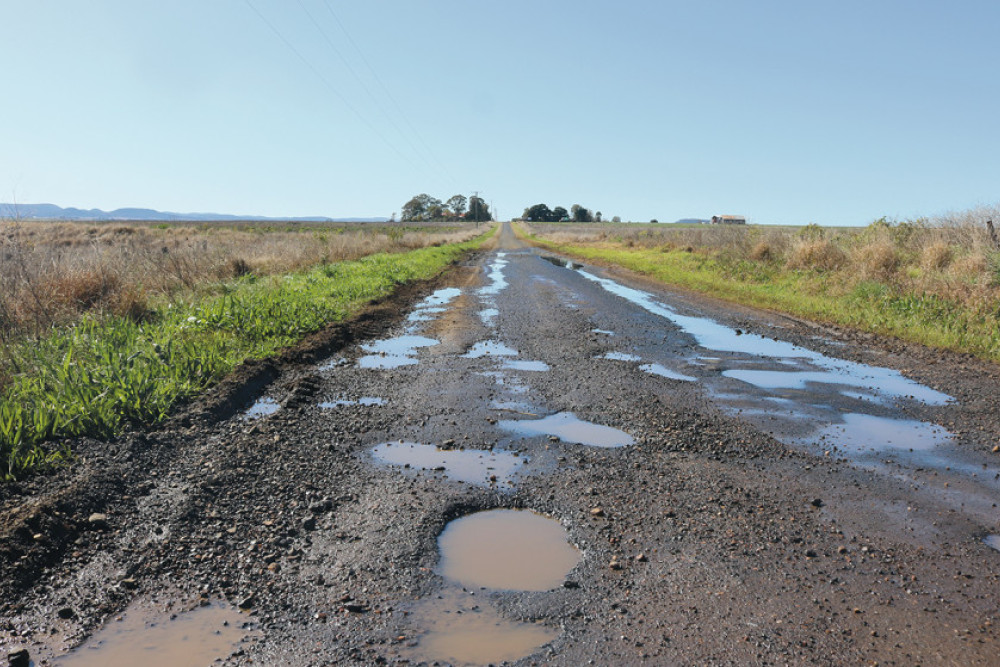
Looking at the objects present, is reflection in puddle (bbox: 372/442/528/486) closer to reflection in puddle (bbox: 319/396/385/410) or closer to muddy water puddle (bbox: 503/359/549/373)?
reflection in puddle (bbox: 319/396/385/410)

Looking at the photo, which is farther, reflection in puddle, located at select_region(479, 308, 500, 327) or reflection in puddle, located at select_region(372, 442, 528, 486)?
reflection in puddle, located at select_region(479, 308, 500, 327)

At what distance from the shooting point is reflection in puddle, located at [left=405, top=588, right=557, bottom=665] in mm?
2834

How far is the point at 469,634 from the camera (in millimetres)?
2996

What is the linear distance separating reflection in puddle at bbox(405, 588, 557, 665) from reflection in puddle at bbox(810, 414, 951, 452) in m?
3.79

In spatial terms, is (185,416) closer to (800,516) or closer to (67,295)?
(800,516)

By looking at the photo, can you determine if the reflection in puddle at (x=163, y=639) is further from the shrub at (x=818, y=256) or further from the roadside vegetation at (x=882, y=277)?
the shrub at (x=818, y=256)

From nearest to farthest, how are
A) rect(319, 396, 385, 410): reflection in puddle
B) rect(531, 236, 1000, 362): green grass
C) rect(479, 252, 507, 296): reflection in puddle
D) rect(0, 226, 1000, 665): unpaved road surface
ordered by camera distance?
rect(0, 226, 1000, 665): unpaved road surface, rect(319, 396, 385, 410): reflection in puddle, rect(531, 236, 1000, 362): green grass, rect(479, 252, 507, 296): reflection in puddle

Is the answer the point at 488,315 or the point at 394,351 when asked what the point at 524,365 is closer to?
the point at 394,351

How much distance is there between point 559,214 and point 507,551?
147 metres

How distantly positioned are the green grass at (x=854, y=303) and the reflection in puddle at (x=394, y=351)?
7610mm

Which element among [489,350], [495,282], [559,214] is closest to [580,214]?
[559,214]

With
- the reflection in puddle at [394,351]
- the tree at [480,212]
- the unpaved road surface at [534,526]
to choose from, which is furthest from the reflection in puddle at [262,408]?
the tree at [480,212]

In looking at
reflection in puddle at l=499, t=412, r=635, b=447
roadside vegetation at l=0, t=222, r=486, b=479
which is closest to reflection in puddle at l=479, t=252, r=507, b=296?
roadside vegetation at l=0, t=222, r=486, b=479

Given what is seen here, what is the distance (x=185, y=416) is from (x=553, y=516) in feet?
11.3
